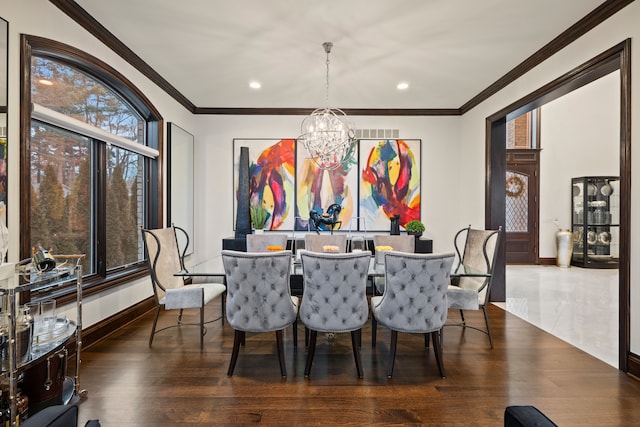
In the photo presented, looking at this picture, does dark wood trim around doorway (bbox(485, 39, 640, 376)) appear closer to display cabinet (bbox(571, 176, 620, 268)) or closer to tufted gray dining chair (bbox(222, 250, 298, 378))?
tufted gray dining chair (bbox(222, 250, 298, 378))

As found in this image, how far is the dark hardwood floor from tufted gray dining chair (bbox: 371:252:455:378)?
338 mm

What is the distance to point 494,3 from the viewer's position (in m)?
2.63

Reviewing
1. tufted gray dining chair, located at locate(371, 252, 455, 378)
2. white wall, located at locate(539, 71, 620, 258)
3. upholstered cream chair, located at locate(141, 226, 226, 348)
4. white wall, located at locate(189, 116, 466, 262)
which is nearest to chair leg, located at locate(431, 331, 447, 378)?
tufted gray dining chair, located at locate(371, 252, 455, 378)

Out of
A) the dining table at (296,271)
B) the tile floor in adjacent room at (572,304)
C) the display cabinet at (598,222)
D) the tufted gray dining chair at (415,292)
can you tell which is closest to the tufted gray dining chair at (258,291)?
the dining table at (296,271)

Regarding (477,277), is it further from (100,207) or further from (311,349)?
(100,207)

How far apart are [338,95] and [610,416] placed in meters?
4.27

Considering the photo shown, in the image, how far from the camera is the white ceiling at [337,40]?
2.69 meters

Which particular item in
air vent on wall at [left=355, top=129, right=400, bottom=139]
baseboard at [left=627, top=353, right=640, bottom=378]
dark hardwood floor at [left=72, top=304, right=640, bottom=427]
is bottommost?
dark hardwood floor at [left=72, top=304, right=640, bottom=427]

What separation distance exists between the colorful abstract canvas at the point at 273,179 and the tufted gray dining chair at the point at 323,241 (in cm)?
154

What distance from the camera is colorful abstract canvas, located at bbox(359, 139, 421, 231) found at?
541 centimetres

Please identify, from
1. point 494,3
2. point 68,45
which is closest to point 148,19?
point 68,45

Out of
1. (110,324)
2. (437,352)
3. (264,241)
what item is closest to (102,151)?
(110,324)

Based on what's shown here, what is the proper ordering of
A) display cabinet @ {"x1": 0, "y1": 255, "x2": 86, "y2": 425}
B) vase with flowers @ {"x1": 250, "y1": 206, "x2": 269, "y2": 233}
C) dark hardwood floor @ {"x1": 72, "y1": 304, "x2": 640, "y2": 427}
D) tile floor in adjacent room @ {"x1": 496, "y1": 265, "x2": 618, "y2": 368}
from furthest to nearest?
vase with flowers @ {"x1": 250, "y1": 206, "x2": 269, "y2": 233}
tile floor in adjacent room @ {"x1": 496, "y1": 265, "x2": 618, "y2": 368}
dark hardwood floor @ {"x1": 72, "y1": 304, "x2": 640, "y2": 427}
display cabinet @ {"x1": 0, "y1": 255, "x2": 86, "y2": 425}

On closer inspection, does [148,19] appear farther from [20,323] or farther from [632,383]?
[632,383]
